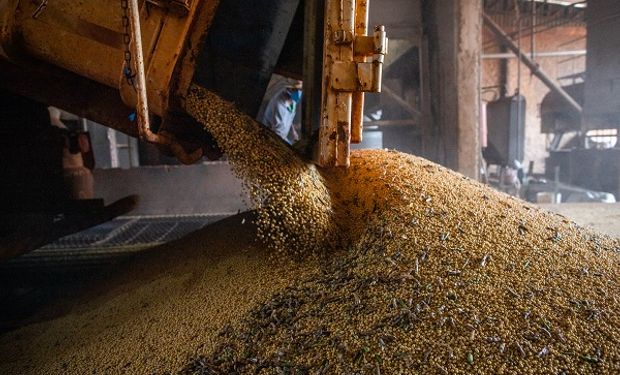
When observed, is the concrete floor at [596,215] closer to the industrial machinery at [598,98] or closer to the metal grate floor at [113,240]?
the metal grate floor at [113,240]

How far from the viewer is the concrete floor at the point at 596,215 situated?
2.67m

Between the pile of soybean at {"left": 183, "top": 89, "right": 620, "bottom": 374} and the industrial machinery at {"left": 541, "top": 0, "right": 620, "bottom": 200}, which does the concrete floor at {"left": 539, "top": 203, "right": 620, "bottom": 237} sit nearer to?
the pile of soybean at {"left": 183, "top": 89, "right": 620, "bottom": 374}

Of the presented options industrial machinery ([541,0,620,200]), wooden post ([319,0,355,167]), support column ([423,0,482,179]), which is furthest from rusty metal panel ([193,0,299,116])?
industrial machinery ([541,0,620,200])

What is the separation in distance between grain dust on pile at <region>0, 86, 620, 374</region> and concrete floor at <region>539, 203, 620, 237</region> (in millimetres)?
1068

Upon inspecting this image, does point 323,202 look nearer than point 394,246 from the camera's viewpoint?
No

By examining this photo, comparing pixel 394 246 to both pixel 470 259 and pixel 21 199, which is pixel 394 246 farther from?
pixel 21 199

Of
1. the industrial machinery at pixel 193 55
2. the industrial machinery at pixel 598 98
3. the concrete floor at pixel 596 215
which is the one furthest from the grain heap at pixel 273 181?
the industrial machinery at pixel 598 98

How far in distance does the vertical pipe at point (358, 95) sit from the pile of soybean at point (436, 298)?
0.31 meters

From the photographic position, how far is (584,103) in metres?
8.30

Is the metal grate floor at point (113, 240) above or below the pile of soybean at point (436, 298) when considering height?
below

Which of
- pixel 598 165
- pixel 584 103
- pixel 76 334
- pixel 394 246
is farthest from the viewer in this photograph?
pixel 584 103

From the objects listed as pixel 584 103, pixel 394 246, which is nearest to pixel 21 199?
pixel 394 246

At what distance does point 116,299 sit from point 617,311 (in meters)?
1.96

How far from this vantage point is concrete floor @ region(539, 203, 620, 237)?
2.67m
